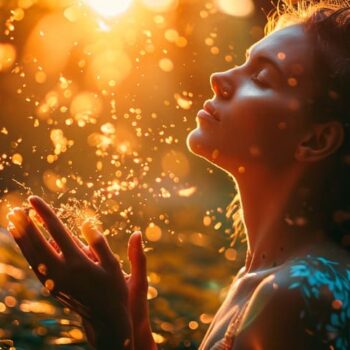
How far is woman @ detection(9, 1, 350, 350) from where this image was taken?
134 centimetres

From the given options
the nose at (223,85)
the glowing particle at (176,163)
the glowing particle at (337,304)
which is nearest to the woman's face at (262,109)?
the nose at (223,85)

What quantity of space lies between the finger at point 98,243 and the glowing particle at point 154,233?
4.05 meters

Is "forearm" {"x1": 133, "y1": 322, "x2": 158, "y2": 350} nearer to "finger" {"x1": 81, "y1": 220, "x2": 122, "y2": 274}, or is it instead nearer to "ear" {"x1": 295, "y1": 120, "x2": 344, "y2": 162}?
"finger" {"x1": 81, "y1": 220, "x2": 122, "y2": 274}

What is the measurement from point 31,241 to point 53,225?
6cm

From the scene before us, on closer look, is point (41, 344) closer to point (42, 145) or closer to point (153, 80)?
point (42, 145)

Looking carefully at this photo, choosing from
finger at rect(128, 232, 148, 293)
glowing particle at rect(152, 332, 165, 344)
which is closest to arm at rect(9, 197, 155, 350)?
finger at rect(128, 232, 148, 293)

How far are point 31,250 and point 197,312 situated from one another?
259 cm

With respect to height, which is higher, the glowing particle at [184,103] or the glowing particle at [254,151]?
the glowing particle at [254,151]

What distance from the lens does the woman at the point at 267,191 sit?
1341mm

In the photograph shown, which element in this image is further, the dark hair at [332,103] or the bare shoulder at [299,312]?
the dark hair at [332,103]

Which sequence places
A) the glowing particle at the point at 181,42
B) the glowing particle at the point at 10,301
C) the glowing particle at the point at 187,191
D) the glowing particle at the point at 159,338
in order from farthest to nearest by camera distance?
1. the glowing particle at the point at 187,191
2. the glowing particle at the point at 181,42
3. the glowing particle at the point at 10,301
4. the glowing particle at the point at 159,338

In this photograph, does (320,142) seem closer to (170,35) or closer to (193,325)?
(193,325)

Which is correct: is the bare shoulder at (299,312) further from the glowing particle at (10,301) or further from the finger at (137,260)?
the glowing particle at (10,301)

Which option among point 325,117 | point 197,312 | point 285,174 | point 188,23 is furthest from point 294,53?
point 188,23
